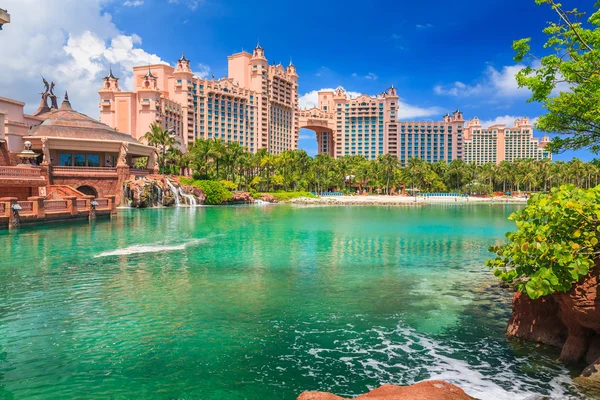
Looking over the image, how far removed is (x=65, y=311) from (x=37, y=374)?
433 centimetres

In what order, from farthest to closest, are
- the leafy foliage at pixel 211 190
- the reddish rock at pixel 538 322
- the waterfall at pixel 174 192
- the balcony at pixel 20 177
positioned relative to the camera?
the leafy foliage at pixel 211 190 < the waterfall at pixel 174 192 < the balcony at pixel 20 177 < the reddish rock at pixel 538 322

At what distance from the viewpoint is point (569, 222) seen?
745 cm

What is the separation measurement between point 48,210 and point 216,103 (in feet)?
Result: 383

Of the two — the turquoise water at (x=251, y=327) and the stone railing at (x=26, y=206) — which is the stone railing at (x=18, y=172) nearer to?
the stone railing at (x=26, y=206)

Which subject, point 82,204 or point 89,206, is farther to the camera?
point 82,204

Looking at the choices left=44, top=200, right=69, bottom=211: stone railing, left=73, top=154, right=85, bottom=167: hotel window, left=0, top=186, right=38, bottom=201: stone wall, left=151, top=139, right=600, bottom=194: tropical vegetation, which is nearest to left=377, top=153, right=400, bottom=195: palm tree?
left=151, top=139, right=600, bottom=194: tropical vegetation

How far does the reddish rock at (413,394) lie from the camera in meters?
5.12

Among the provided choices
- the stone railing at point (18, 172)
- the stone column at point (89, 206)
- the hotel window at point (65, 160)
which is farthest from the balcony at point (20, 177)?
the hotel window at point (65, 160)

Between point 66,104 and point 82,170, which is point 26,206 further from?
point 66,104

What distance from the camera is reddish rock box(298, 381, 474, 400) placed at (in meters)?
5.12

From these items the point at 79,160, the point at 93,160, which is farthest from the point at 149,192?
the point at 79,160

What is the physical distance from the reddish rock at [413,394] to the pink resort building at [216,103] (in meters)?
118

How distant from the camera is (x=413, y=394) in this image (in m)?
5.22

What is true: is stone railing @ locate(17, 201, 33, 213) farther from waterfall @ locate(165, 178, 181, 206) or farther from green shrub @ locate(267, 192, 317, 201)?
green shrub @ locate(267, 192, 317, 201)
